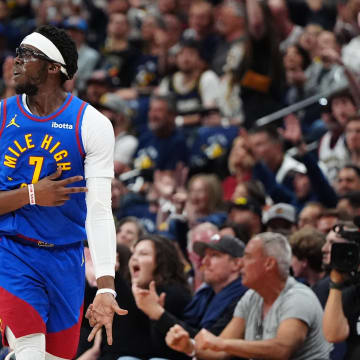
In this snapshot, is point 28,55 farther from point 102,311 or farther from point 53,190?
point 102,311

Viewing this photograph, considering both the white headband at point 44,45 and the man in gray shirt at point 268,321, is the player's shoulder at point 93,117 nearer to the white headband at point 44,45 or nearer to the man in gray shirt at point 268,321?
the white headband at point 44,45

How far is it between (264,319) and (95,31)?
10423 mm

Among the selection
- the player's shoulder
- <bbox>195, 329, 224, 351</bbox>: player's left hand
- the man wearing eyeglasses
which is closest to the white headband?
the man wearing eyeglasses

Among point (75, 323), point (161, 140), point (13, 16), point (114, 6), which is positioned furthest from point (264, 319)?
point (13, 16)

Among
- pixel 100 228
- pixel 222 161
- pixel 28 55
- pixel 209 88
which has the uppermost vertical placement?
pixel 209 88

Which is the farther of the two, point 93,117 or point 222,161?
point 222,161

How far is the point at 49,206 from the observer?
4.00 meters

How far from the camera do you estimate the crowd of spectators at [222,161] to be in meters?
6.07

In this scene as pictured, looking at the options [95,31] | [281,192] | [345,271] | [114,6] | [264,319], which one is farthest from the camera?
[95,31]

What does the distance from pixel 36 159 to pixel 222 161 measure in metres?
6.11

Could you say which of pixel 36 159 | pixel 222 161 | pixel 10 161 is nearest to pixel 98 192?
pixel 36 159

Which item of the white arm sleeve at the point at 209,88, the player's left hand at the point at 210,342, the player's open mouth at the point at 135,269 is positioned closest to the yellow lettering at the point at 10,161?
the player's left hand at the point at 210,342

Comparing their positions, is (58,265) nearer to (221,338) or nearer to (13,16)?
(221,338)

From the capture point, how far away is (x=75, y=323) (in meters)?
4.16
